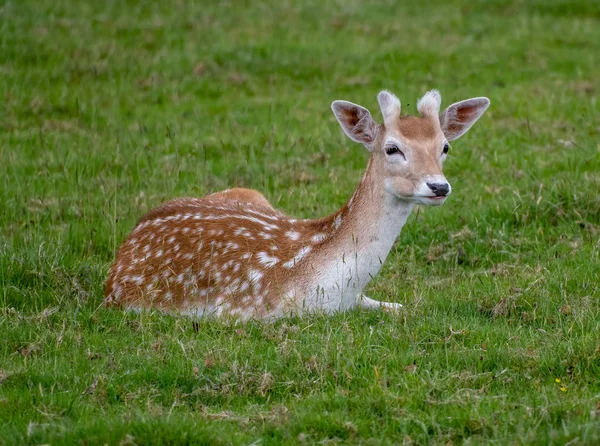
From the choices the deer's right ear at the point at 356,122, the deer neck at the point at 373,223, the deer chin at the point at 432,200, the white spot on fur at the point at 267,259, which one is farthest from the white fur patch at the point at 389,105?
the white spot on fur at the point at 267,259

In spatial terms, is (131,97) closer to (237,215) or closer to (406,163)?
(237,215)

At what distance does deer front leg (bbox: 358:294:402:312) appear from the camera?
7000mm

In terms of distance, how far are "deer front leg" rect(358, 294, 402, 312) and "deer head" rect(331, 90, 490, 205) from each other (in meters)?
0.69

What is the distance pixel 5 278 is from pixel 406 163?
2.88 metres

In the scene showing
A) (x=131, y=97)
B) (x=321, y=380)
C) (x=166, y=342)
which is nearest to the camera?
(x=321, y=380)

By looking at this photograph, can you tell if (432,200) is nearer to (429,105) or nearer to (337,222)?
(337,222)

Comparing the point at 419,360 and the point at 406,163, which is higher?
the point at 406,163

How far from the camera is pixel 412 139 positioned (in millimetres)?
7215

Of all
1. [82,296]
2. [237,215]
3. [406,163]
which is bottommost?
[82,296]

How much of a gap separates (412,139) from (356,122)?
1.86ft

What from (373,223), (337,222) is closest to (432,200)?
(373,223)

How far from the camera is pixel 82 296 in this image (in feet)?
24.6

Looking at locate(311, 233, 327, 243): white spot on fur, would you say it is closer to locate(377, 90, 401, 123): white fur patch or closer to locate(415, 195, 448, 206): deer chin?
locate(415, 195, 448, 206): deer chin

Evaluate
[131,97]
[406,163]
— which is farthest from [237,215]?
[131,97]
